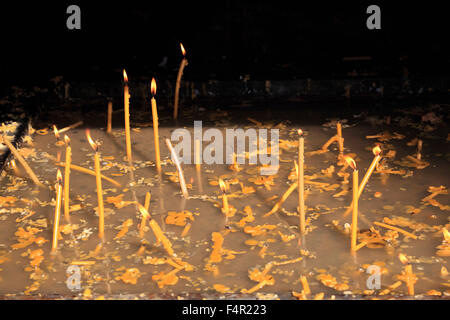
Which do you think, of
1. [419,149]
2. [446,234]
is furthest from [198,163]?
[446,234]

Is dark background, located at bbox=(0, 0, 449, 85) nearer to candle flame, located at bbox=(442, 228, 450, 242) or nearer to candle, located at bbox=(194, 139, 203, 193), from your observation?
candle, located at bbox=(194, 139, 203, 193)

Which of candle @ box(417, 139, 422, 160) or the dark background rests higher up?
the dark background

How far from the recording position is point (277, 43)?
4.15 metres

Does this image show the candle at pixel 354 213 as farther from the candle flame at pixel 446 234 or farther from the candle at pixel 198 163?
the candle at pixel 198 163

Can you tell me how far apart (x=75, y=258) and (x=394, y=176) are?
1229 mm

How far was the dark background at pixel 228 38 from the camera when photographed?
4.07 meters

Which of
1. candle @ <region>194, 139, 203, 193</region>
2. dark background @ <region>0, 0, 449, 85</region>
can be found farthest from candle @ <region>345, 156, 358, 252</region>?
dark background @ <region>0, 0, 449, 85</region>

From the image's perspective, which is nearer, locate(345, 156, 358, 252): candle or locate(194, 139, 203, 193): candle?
locate(345, 156, 358, 252): candle

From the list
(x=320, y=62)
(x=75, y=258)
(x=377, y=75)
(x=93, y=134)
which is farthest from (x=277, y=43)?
(x=75, y=258)

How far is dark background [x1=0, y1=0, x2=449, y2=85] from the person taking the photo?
4.07 metres

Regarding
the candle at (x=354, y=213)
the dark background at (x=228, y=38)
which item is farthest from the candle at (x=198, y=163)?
the dark background at (x=228, y=38)

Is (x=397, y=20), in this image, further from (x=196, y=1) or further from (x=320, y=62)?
(x=196, y=1)

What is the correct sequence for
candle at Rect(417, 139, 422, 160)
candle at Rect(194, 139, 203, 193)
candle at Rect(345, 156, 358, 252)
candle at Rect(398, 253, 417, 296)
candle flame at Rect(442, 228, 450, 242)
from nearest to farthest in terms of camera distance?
candle at Rect(398, 253, 417, 296)
candle at Rect(345, 156, 358, 252)
candle flame at Rect(442, 228, 450, 242)
candle at Rect(194, 139, 203, 193)
candle at Rect(417, 139, 422, 160)

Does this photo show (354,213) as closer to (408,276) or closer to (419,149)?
(408,276)
